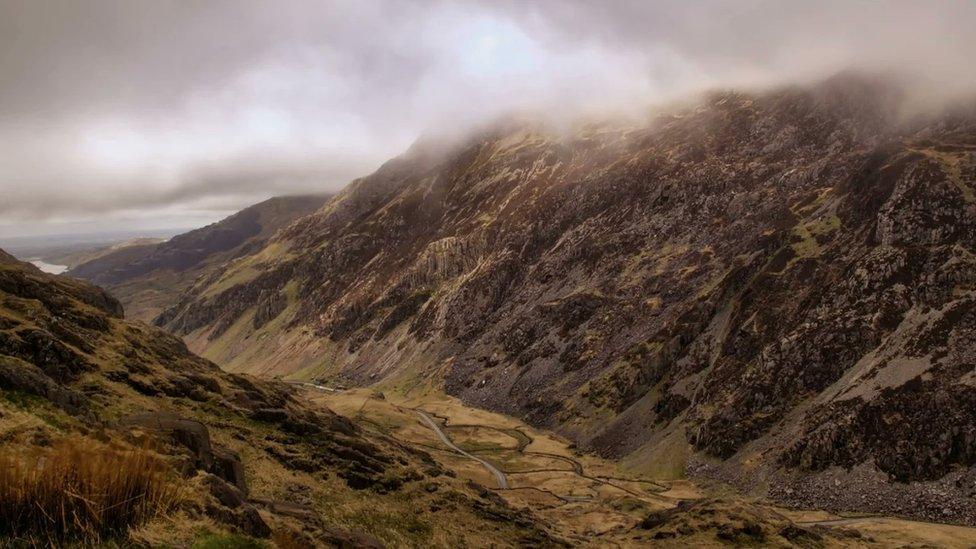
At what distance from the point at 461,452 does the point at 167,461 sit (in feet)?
371

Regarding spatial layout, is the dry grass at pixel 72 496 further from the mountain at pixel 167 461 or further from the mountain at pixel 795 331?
the mountain at pixel 795 331

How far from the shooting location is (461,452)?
128 metres

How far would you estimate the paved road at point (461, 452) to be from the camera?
106625 mm

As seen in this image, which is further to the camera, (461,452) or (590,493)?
(461,452)

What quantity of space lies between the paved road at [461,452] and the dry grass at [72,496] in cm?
9299

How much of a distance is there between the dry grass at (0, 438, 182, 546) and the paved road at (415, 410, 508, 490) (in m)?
93.0

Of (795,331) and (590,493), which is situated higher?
(795,331)

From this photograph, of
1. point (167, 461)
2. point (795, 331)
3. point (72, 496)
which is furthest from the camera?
point (795, 331)

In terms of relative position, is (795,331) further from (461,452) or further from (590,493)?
(461,452)

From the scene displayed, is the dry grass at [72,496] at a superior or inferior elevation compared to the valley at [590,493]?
superior

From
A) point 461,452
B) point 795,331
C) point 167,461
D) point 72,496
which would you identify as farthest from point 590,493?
point 72,496

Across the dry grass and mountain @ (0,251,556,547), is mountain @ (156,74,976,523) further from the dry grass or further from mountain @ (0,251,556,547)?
the dry grass

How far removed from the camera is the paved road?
4198 inches

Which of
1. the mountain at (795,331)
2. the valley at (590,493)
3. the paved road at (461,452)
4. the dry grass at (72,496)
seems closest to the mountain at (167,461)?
the dry grass at (72,496)
